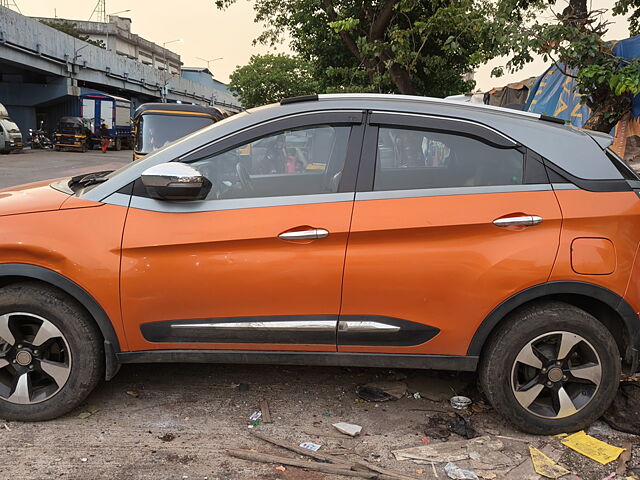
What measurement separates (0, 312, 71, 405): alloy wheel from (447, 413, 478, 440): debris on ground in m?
2.19

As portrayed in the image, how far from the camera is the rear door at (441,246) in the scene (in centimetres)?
284

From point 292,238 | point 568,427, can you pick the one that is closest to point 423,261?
point 292,238

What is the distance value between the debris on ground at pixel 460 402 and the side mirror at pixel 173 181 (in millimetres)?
2029

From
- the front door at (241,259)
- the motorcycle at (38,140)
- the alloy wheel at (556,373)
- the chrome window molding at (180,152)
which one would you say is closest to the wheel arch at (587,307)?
the alloy wheel at (556,373)

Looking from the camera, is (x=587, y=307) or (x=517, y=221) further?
(x=587, y=307)

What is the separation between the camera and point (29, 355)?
115 inches

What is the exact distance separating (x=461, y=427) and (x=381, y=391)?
58 cm

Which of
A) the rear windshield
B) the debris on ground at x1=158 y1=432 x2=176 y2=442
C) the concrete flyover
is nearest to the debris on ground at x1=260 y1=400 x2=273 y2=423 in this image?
the debris on ground at x1=158 y1=432 x2=176 y2=442

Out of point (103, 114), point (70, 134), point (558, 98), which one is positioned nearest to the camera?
point (558, 98)

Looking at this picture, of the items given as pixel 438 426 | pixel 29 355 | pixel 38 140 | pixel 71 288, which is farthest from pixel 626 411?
pixel 38 140

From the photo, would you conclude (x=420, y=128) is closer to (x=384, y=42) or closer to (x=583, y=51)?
(x=583, y=51)

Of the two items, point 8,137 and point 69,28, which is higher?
point 69,28

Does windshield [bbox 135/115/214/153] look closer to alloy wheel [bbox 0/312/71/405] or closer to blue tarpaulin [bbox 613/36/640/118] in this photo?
blue tarpaulin [bbox 613/36/640/118]

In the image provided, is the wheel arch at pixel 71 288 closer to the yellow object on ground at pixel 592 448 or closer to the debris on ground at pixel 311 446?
the debris on ground at pixel 311 446
